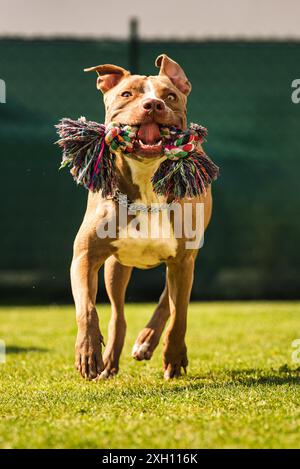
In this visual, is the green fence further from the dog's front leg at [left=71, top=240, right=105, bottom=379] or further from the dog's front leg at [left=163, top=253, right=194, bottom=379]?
the dog's front leg at [left=71, top=240, right=105, bottom=379]

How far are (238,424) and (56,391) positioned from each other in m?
1.09

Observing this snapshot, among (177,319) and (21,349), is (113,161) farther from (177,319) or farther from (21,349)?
(21,349)

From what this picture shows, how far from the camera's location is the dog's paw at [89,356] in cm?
352

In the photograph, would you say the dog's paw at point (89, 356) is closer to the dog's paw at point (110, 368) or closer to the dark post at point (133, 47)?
the dog's paw at point (110, 368)

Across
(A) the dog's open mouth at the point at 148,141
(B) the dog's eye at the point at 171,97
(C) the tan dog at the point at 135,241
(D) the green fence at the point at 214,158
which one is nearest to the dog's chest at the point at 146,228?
(C) the tan dog at the point at 135,241

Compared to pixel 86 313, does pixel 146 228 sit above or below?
above

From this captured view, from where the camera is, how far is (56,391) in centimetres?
370

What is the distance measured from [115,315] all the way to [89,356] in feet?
3.05

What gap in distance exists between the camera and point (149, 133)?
3719 mm

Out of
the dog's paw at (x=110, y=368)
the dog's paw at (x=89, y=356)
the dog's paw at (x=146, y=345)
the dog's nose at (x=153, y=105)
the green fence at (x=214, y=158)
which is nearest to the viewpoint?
the dog's paw at (x=89, y=356)

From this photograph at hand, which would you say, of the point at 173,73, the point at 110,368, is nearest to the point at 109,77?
the point at 173,73

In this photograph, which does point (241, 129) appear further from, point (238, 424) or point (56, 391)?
point (238, 424)

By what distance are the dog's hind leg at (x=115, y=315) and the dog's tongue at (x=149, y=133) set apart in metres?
0.97

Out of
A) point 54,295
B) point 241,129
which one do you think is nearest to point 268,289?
point 241,129
